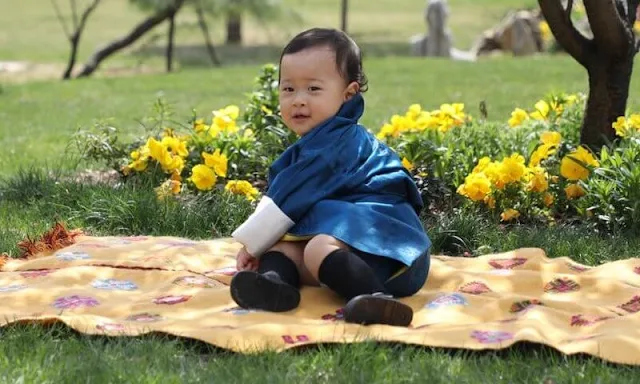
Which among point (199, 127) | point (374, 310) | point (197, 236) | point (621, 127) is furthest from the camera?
point (199, 127)

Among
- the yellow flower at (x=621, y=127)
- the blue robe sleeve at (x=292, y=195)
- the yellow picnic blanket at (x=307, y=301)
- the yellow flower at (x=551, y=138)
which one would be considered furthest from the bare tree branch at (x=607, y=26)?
the blue robe sleeve at (x=292, y=195)

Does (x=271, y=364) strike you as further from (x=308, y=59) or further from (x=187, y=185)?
(x=187, y=185)

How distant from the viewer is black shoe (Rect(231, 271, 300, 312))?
365 cm

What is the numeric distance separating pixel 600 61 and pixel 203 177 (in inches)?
85.3

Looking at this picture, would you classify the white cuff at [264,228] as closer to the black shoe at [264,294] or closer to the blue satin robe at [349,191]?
the blue satin robe at [349,191]

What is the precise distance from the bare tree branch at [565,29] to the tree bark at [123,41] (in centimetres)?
1381

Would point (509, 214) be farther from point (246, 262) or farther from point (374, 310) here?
point (374, 310)

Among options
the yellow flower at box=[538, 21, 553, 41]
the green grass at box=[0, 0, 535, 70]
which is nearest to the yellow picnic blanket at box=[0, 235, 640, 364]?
the yellow flower at box=[538, 21, 553, 41]

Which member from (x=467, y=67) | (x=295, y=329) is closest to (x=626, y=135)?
(x=295, y=329)

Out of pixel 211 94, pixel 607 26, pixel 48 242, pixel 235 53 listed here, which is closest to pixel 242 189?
pixel 48 242

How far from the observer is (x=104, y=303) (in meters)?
3.89

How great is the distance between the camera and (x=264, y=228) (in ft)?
12.7

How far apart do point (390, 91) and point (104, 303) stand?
9.31m

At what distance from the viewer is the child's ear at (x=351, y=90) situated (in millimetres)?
4086
